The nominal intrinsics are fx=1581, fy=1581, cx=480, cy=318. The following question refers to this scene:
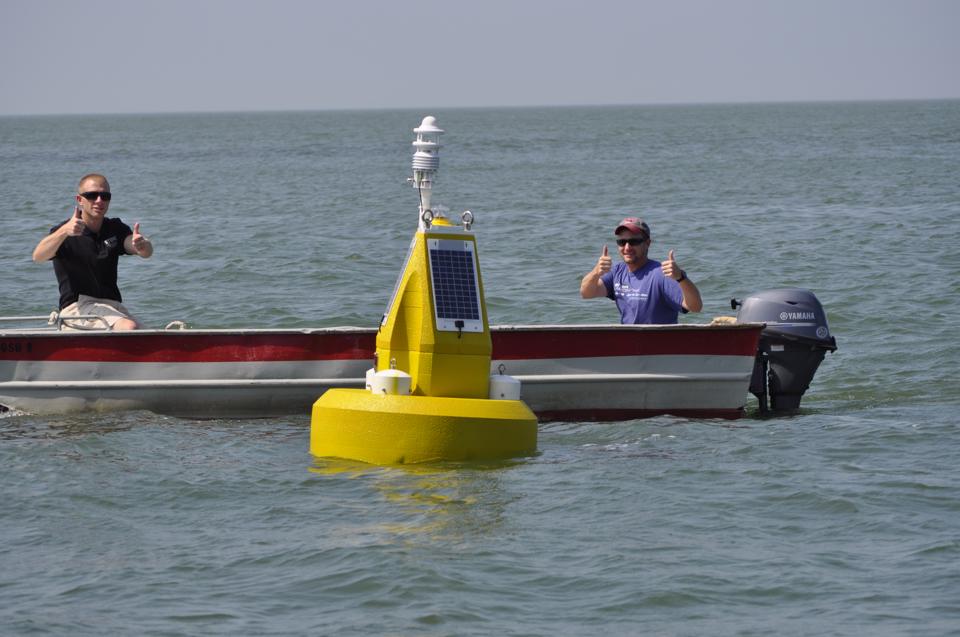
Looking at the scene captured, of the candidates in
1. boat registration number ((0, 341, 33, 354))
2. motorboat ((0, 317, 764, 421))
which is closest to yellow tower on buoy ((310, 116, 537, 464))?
motorboat ((0, 317, 764, 421))

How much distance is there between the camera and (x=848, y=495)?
960cm

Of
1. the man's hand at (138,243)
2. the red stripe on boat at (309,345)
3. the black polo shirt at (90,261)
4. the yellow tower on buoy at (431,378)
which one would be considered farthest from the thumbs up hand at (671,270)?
the black polo shirt at (90,261)

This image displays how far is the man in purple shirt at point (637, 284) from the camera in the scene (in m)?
11.6

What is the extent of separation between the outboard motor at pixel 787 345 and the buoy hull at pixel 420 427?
9.30 ft

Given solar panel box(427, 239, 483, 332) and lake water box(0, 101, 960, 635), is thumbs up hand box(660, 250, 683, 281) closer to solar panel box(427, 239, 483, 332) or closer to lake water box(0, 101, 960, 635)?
lake water box(0, 101, 960, 635)

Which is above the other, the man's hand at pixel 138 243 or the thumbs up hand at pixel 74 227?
the thumbs up hand at pixel 74 227

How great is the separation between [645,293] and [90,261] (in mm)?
4153

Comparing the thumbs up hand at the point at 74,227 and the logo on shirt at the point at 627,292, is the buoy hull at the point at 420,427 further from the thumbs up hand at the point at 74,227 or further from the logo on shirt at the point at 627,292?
the thumbs up hand at the point at 74,227

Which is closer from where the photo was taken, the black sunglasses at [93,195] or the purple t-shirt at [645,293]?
the black sunglasses at [93,195]

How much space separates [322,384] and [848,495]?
13.3ft

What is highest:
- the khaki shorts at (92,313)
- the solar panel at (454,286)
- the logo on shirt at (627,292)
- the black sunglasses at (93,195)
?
the black sunglasses at (93,195)

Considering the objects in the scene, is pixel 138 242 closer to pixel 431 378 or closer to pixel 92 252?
pixel 92 252

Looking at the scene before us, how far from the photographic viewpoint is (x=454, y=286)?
10.0 metres

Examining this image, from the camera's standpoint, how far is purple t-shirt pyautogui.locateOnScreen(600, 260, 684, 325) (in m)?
11.7
